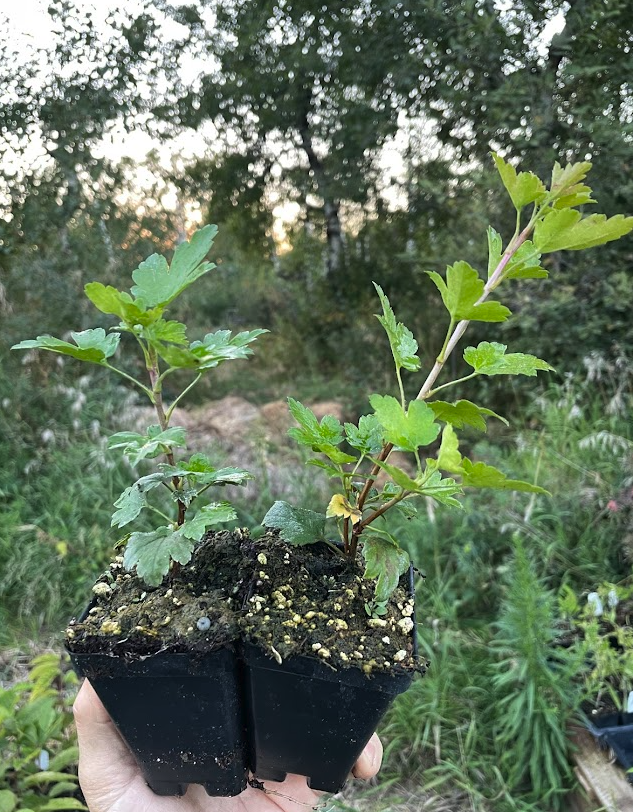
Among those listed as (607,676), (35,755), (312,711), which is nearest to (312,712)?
(312,711)

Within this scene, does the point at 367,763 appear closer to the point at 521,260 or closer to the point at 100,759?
the point at 100,759

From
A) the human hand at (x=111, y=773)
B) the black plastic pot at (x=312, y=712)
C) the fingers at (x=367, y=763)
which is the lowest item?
the fingers at (x=367, y=763)

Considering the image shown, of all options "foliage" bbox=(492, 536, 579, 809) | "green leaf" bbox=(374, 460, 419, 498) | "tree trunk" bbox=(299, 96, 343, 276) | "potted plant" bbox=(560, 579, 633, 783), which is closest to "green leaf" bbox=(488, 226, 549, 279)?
"green leaf" bbox=(374, 460, 419, 498)

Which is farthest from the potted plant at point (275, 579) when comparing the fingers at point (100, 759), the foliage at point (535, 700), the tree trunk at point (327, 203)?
the tree trunk at point (327, 203)

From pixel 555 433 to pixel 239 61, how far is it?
3337 mm

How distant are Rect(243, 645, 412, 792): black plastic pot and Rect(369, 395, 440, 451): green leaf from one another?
24 centimetres

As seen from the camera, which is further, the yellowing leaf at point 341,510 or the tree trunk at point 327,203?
the tree trunk at point 327,203

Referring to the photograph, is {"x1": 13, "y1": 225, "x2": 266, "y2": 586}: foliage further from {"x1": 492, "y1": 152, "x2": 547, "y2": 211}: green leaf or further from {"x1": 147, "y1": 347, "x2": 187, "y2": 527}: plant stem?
{"x1": 492, "y1": 152, "x2": 547, "y2": 211}: green leaf

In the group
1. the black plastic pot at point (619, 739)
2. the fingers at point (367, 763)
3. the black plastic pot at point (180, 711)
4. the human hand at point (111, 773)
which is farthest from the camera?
the black plastic pot at point (619, 739)

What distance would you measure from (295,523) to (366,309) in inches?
174

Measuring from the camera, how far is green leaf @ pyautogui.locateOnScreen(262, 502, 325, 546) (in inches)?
24.5

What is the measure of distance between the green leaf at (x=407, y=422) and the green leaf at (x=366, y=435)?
11 cm

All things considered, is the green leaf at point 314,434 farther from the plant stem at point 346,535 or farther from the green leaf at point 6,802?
the green leaf at point 6,802

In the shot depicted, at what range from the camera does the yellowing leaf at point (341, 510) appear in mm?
570
